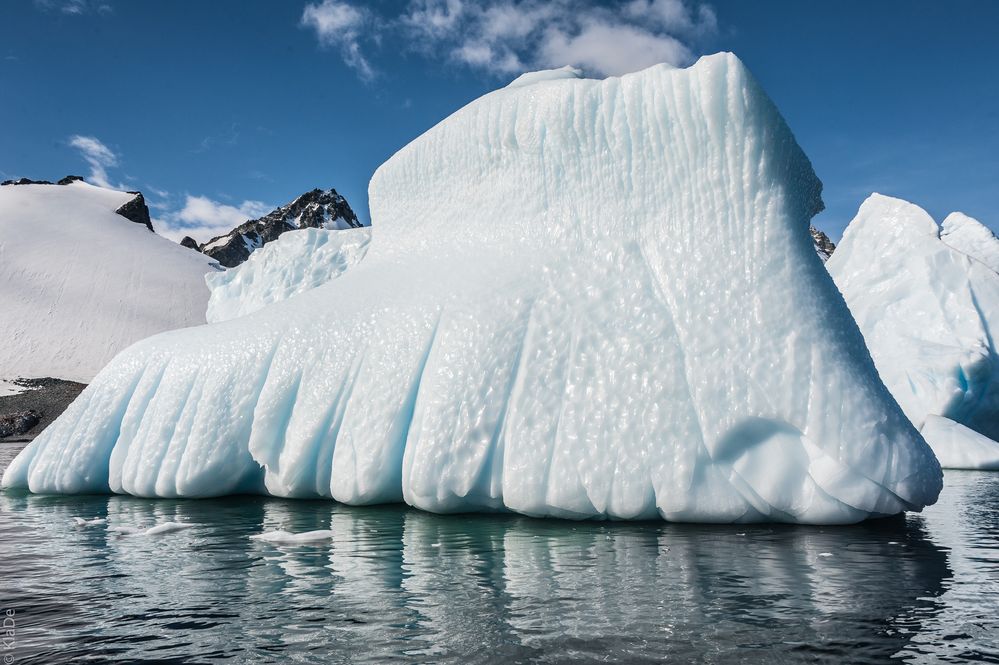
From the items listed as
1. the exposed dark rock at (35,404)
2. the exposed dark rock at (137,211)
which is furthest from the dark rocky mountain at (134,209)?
the exposed dark rock at (35,404)

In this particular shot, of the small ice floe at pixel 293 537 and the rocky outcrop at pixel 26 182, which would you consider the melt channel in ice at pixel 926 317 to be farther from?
the rocky outcrop at pixel 26 182

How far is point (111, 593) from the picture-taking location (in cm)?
335

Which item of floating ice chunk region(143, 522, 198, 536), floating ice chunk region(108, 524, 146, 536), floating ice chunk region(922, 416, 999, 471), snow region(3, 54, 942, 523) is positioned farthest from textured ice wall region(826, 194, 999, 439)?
floating ice chunk region(108, 524, 146, 536)

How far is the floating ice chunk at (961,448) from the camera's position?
40.0ft

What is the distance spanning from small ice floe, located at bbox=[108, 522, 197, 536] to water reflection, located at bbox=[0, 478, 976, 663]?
0.52 feet

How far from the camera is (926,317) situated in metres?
15.3

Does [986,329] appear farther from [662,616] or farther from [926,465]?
[662,616]

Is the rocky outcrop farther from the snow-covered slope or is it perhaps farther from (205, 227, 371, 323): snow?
(205, 227, 371, 323): snow

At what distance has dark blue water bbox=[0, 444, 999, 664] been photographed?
248cm

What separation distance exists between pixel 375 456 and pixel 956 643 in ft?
15.5

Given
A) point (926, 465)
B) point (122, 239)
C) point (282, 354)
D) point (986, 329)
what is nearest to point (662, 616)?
point (926, 465)

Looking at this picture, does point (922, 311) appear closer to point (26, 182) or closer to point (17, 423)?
point (17, 423)

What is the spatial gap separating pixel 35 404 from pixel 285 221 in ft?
144

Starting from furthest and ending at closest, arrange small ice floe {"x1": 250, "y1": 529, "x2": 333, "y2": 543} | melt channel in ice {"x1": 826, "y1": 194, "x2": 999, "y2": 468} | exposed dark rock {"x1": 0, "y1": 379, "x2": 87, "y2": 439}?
exposed dark rock {"x1": 0, "y1": 379, "x2": 87, "y2": 439}
melt channel in ice {"x1": 826, "y1": 194, "x2": 999, "y2": 468}
small ice floe {"x1": 250, "y1": 529, "x2": 333, "y2": 543}
